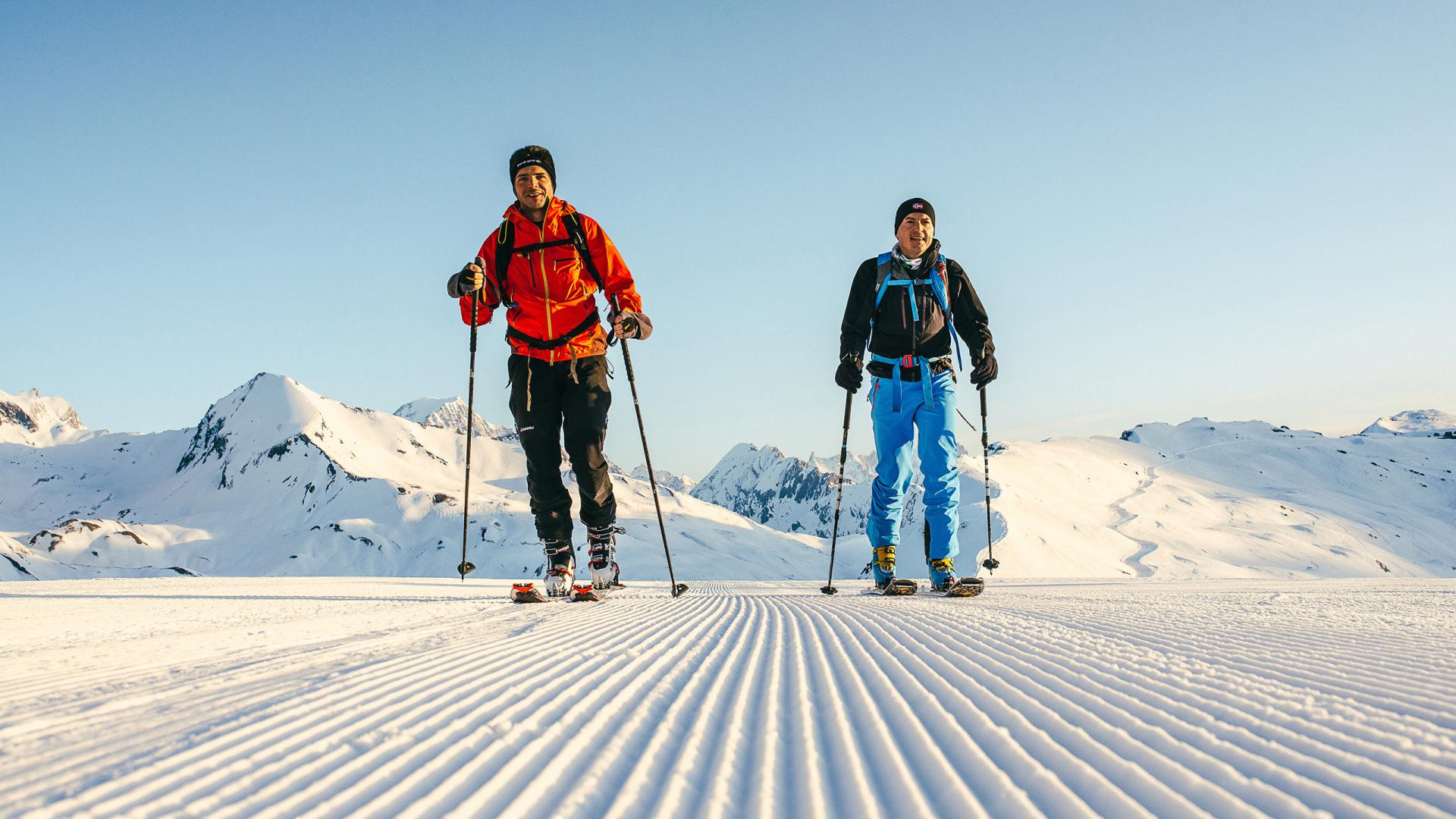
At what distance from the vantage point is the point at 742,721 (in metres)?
1.38

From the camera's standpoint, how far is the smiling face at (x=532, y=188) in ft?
16.4

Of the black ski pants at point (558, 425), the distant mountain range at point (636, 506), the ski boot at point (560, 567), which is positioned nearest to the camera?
the black ski pants at point (558, 425)

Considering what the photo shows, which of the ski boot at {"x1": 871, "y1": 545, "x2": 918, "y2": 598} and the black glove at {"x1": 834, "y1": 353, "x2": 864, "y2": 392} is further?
the black glove at {"x1": 834, "y1": 353, "x2": 864, "y2": 392}

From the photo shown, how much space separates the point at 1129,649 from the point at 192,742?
2210mm

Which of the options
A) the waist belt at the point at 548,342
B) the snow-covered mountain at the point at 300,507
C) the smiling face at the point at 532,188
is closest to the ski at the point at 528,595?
the waist belt at the point at 548,342

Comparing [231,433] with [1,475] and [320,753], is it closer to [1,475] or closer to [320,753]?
[1,475]

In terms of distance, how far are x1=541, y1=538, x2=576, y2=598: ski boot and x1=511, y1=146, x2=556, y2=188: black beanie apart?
8.24 ft

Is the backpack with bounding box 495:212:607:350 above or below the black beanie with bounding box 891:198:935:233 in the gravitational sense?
below

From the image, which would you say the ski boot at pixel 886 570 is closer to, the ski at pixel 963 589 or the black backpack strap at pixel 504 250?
the ski at pixel 963 589

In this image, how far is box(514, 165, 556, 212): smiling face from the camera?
5.00m

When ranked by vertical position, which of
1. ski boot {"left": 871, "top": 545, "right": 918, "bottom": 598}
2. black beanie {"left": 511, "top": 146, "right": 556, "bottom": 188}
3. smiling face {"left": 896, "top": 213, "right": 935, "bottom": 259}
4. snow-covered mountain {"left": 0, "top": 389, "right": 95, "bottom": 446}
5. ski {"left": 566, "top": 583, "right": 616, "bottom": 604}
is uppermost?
snow-covered mountain {"left": 0, "top": 389, "right": 95, "bottom": 446}

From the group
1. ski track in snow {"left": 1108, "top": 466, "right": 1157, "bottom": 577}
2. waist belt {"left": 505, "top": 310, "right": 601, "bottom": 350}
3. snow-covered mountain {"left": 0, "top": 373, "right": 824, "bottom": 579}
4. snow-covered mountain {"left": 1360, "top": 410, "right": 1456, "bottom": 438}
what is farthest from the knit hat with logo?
snow-covered mountain {"left": 1360, "top": 410, "right": 1456, "bottom": 438}

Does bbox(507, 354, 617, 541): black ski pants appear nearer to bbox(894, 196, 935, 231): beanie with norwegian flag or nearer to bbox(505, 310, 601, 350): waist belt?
bbox(505, 310, 601, 350): waist belt

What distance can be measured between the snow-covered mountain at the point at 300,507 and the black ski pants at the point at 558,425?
3378 centimetres
